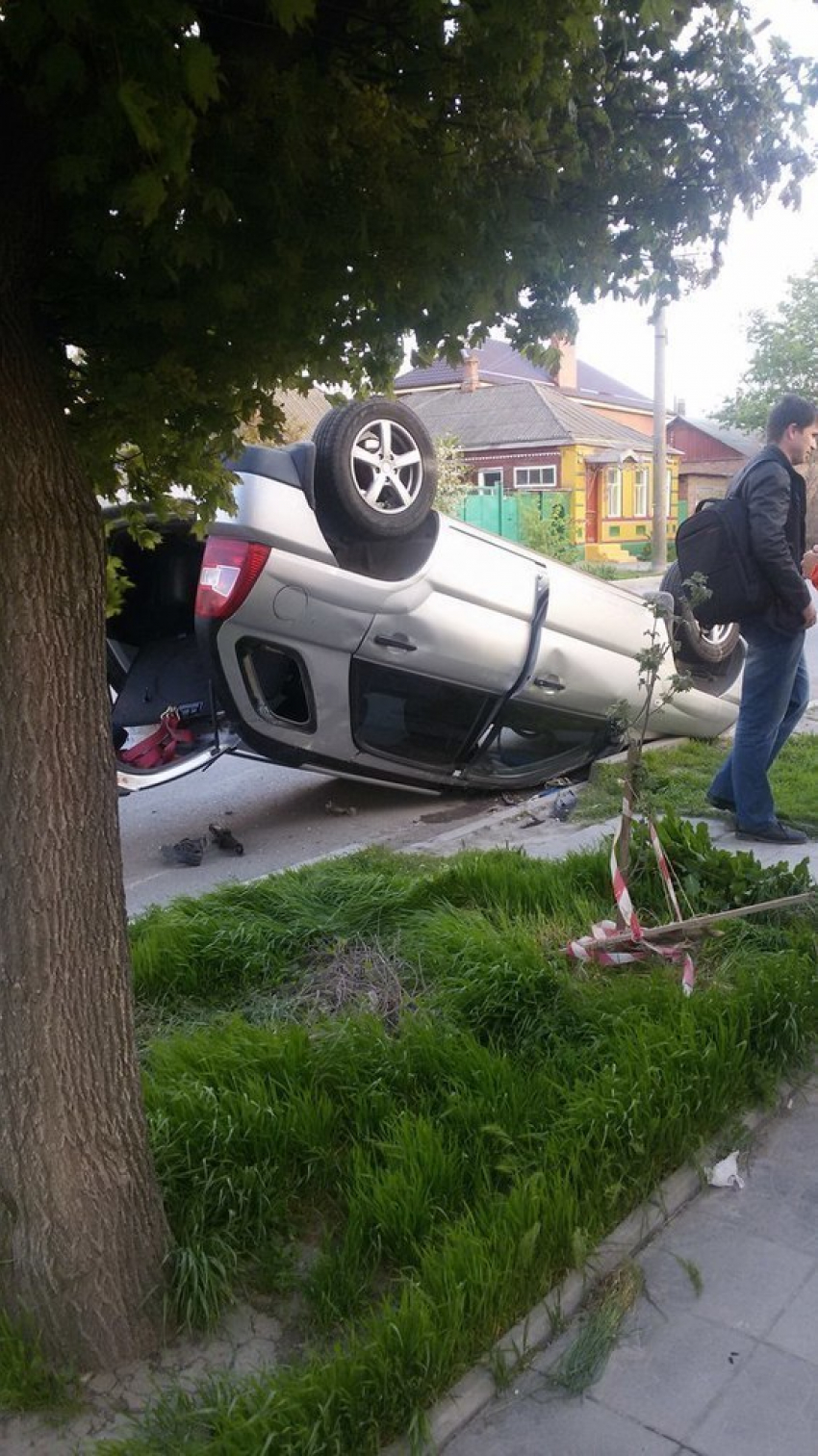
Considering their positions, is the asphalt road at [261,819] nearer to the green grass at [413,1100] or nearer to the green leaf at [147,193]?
the green grass at [413,1100]

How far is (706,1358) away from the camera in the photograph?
2.69m

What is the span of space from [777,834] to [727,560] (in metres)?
1.39

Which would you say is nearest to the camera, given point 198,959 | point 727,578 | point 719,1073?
point 719,1073

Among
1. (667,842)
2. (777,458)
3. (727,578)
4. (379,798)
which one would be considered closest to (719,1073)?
(667,842)

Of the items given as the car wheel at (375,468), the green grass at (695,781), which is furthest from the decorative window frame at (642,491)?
the car wheel at (375,468)

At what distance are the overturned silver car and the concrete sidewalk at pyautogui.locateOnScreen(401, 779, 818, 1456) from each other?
11.3 feet

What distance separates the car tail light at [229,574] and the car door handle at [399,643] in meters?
0.82

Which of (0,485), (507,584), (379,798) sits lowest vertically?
(379,798)

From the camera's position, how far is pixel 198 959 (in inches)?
181

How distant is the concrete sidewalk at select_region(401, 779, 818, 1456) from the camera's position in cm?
248

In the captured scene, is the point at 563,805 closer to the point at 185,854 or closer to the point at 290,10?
the point at 185,854

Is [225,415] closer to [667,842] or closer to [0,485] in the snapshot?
[0,485]

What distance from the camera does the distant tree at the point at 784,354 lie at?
4750 cm

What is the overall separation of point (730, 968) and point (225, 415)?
98.9 inches
